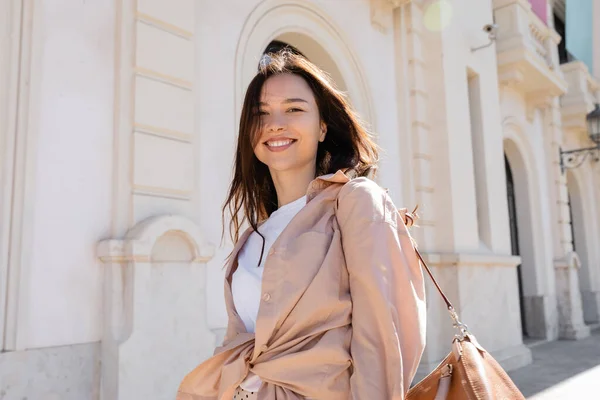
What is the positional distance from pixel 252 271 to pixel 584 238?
44.8 feet

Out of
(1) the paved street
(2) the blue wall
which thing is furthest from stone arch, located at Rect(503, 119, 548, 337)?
(2) the blue wall

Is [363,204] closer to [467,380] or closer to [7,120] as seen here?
[467,380]

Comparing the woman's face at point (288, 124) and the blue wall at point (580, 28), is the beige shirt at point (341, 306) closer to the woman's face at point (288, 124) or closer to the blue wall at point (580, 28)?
the woman's face at point (288, 124)

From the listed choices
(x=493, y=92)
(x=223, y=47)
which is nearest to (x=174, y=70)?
(x=223, y=47)

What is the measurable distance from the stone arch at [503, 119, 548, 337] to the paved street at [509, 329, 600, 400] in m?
0.60

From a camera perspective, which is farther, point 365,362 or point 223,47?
point 223,47

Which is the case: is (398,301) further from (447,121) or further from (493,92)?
(493,92)

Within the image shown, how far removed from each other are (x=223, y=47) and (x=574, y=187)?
11643 mm

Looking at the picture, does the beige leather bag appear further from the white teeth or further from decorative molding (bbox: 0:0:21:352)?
decorative molding (bbox: 0:0:21:352)

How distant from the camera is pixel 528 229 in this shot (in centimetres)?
1013

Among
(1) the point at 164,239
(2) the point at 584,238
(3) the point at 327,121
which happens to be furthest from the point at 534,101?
(3) the point at 327,121

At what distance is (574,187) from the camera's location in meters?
13.3

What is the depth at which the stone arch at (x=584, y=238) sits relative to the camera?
13.0 meters

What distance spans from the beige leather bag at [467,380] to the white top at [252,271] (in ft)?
1.52
